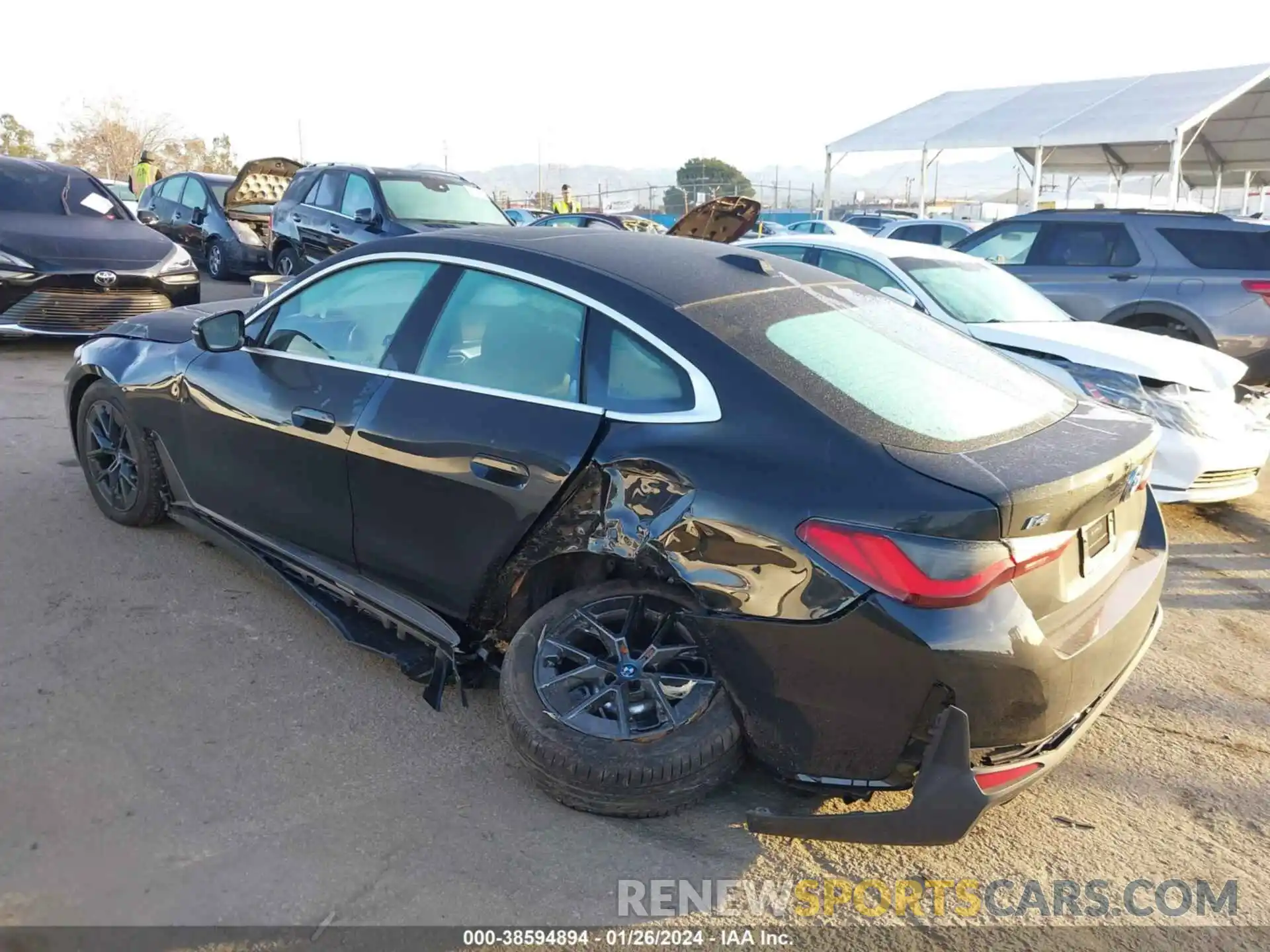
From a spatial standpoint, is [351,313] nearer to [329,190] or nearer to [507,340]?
[507,340]

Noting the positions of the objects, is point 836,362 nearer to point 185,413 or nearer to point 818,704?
point 818,704

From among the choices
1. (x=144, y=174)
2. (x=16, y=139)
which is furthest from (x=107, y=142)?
(x=144, y=174)

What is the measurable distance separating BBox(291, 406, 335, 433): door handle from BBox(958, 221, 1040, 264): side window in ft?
24.1

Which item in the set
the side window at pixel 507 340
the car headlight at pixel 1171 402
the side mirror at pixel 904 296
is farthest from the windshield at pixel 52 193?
the car headlight at pixel 1171 402

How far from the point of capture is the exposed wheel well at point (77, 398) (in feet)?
15.9

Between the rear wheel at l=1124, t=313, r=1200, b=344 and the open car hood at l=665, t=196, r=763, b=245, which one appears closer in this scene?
the rear wheel at l=1124, t=313, r=1200, b=344

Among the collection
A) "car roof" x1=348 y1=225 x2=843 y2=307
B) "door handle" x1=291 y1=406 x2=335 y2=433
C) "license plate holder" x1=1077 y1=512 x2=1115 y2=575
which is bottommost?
"license plate holder" x1=1077 y1=512 x2=1115 y2=575

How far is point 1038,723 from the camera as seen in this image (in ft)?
8.08

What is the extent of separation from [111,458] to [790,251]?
4.91m

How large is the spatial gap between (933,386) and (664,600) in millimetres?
1029

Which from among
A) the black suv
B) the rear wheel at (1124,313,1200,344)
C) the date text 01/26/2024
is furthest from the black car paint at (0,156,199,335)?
the rear wheel at (1124,313,1200,344)

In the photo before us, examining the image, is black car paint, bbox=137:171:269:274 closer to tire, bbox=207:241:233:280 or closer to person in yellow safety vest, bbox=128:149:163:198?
tire, bbox=207:241:233:280

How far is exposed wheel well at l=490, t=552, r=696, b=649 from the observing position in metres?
2.86

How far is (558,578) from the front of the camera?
305cm
